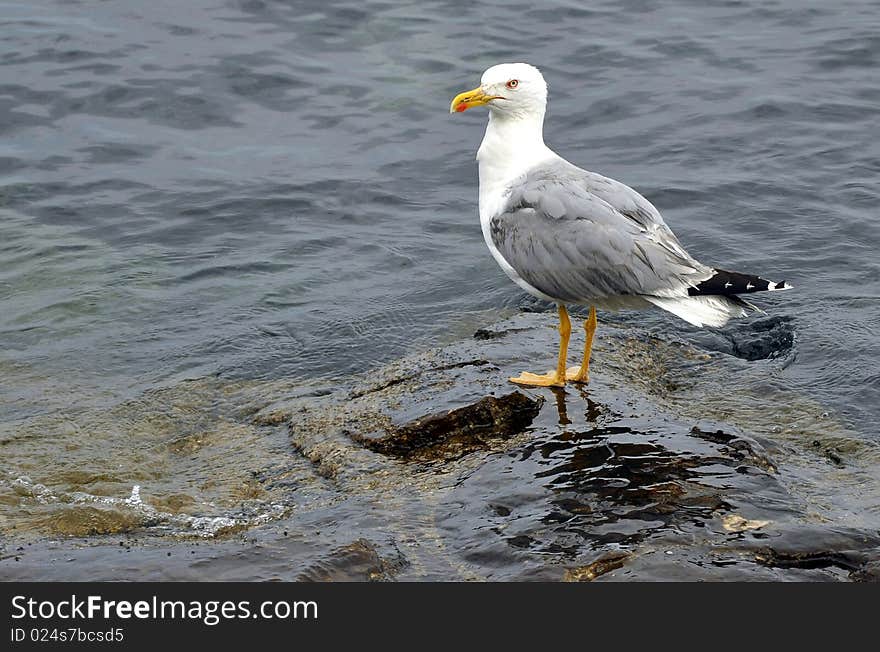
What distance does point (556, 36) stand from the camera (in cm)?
1564

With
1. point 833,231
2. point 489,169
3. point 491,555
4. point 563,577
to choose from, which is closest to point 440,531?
point 491,555

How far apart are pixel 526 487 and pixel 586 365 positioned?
1.62 m

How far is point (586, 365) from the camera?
7.33 m

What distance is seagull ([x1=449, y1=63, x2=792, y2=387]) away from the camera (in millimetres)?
6895

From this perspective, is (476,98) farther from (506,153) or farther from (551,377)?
(551,377)

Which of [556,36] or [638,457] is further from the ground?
[556,36]

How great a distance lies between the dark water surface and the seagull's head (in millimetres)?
1869

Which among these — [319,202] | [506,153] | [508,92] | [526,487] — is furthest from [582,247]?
[319,202]

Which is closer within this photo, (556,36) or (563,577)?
(563,577)

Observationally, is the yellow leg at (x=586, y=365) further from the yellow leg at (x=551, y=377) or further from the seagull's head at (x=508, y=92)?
the seagull's head at (x=508, y=92)

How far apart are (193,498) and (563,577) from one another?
2186mm

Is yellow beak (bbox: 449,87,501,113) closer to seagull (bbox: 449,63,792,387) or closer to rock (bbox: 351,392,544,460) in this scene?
seagull (bbox: 449,63,792,387)

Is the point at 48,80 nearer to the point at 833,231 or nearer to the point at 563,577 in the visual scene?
the point at 833,231

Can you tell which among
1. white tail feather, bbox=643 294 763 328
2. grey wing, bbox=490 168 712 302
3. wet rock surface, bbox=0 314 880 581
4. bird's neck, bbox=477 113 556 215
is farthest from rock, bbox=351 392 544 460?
bird's neck, bbox=477 113 556 215
